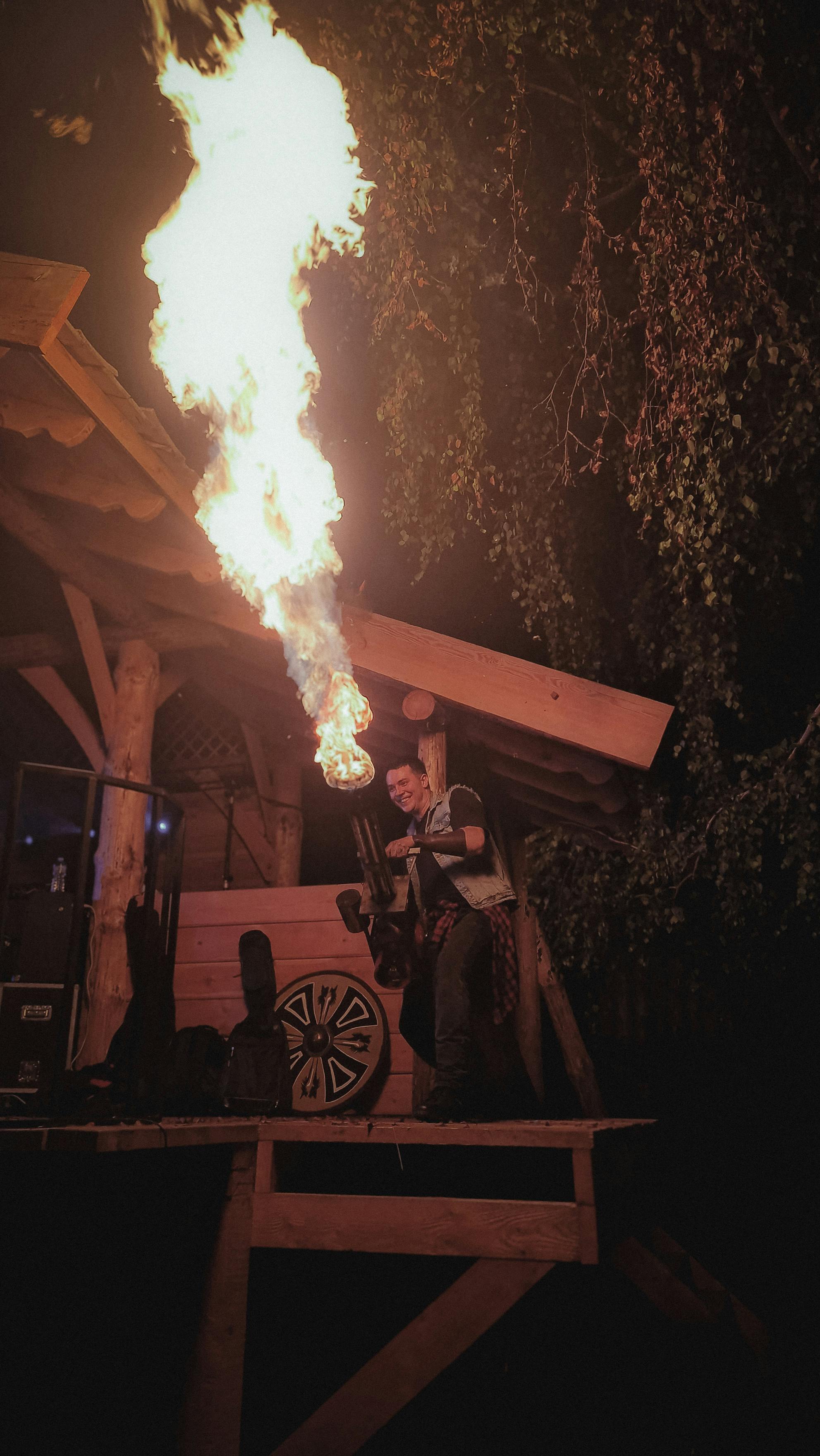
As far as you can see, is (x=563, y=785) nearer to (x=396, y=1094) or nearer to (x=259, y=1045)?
(x=396, y=1094)

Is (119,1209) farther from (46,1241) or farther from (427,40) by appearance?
(427,40)

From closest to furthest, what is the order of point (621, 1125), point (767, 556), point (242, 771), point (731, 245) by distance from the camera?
1. point (621, 1125)
2. point (731, 245)
3. point (767, 556)
4. point (242, 771)

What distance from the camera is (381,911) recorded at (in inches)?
223

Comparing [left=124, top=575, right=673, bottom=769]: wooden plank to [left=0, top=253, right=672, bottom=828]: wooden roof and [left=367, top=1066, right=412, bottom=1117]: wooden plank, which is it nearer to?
[left=0, top=253, right=672, bottom=828]: wooden roof

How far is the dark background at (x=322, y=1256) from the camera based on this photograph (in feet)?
13.8

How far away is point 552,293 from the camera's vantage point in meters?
8.85

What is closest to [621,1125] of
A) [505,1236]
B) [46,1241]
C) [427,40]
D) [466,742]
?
[505,1236]

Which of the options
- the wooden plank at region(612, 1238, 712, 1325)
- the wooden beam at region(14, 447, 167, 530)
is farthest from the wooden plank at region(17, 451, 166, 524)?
the wooden plank at region(612, 1238, 712, 1325)

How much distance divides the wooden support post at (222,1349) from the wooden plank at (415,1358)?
289 millimetres

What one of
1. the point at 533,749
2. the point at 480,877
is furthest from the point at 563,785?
the point at 480,877

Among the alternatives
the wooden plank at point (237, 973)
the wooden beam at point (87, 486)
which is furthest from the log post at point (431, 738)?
the wooden beam at point (87, 486)

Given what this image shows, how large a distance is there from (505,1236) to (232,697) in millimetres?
6534

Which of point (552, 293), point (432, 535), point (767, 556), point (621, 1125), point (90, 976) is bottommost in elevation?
point (621, 1125)

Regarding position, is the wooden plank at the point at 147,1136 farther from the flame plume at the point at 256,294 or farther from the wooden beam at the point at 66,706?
the wooden beam at the point at 66,706
